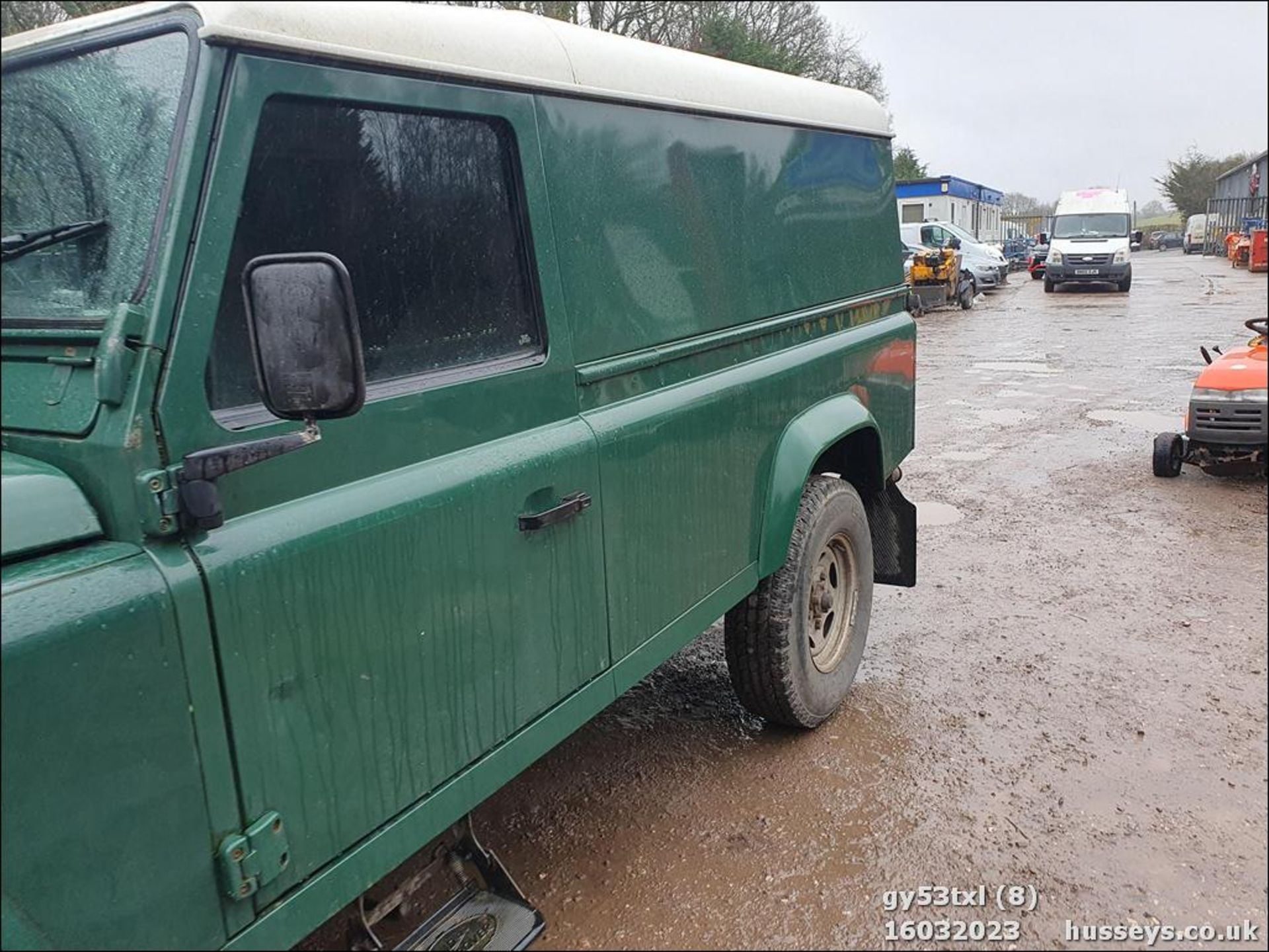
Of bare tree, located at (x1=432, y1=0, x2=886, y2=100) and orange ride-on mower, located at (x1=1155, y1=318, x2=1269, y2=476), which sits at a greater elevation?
bare tree, located at (x1=432, y1=0, x2=886, y2=100)

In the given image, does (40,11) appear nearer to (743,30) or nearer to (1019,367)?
(1019,367)

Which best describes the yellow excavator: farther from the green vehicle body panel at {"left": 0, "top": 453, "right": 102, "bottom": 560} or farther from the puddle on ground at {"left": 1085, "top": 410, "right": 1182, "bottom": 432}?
the green vehicle body panel at {"left": 0, "top": 453, "right": 102, "bottom": 560}

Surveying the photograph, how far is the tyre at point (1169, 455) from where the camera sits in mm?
6059

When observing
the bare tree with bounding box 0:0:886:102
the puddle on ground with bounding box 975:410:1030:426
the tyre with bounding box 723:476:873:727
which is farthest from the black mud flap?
the bare tree with bounding box 0:0:886:102

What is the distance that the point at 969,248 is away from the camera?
2562 centimetres

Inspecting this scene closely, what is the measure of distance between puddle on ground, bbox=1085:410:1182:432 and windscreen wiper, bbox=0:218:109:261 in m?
8.79

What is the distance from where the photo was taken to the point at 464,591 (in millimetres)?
2020

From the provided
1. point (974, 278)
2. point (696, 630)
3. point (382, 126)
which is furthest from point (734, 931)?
point (974, 278)

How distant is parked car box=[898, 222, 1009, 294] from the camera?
952 inches

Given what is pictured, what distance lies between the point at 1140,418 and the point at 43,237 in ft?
31.7

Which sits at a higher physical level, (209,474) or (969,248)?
(969,248)

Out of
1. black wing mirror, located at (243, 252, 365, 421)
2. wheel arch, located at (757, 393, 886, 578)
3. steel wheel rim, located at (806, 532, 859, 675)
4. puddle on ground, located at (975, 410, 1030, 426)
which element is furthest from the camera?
puddle on ground, located at (975, 410, 1030, 426)

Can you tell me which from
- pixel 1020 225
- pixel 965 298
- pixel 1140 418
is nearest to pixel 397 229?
pixel 1140 418

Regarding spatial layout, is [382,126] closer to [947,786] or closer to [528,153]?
[528,153]
